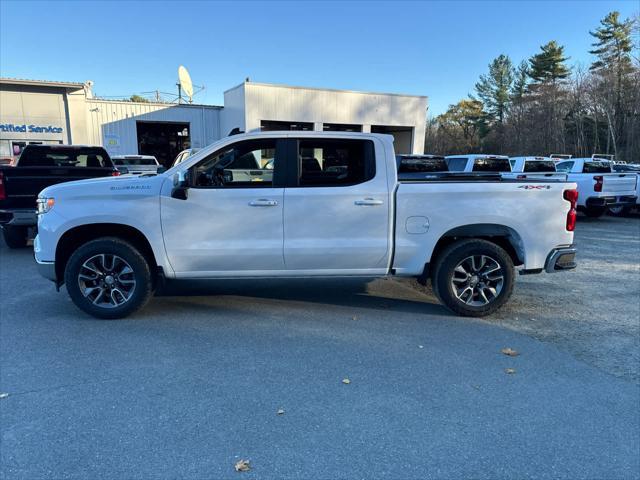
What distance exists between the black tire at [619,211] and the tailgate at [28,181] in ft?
52.9

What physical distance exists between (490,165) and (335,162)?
10.4 m

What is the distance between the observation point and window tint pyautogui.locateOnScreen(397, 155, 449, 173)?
1134 centimetres

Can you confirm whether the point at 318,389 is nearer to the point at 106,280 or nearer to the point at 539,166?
the point at 106,280

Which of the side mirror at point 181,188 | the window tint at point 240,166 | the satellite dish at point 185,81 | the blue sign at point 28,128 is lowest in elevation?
the side mirror at point 181,188

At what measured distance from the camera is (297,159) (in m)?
5.07

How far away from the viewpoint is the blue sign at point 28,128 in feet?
75.3

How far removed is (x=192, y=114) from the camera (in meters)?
27.0

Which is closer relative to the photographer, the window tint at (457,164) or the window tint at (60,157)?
the window tint at (60,157)

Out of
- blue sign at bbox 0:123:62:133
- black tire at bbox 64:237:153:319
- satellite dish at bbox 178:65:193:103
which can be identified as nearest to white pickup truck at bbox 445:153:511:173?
black tire at bbox 64:237:153:319

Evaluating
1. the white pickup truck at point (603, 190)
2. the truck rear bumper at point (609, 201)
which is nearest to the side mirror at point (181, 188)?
the white pickup truck at point (603, 190)

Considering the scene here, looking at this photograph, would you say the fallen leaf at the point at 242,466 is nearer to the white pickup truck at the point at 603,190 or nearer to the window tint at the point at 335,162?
the window tint at the point at 335,162

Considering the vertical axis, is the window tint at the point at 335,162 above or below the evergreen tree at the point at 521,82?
below

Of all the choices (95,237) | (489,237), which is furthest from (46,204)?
(489,237)

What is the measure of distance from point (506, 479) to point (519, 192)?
11.0 ft
